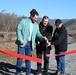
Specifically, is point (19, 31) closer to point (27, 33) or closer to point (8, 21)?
point (27, 33)

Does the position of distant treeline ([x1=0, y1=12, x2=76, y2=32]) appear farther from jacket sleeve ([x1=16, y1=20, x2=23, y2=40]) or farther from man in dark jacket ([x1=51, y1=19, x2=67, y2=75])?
jacket sleeve ([x1=16, y1=20, x2=23, y2=40])

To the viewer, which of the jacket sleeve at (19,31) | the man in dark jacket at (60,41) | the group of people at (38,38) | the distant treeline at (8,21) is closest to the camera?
the jacket sleeve at (19,31)

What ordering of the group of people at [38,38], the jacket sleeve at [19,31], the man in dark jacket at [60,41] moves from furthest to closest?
the man in dark jacket at [60,41] < the group of people at [38,38] < the jacket sleeve at [19,31]

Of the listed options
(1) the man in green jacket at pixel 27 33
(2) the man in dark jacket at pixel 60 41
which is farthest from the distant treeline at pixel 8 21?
(1) the man in green jacket at pixel 27 33

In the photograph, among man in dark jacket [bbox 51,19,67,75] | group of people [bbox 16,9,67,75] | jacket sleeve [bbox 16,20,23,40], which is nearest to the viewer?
jacket sleeve [bbox 16,20,23,40]

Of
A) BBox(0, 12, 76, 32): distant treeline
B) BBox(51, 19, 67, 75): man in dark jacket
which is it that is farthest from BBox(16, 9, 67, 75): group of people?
BBox(0, 12, 76, 32): distant treeline

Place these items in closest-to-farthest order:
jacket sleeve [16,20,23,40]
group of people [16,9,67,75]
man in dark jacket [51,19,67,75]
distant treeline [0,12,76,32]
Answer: jacket sleeve [16,20,23,40], group of people [16,9,67,75], man in dark jacket [51,19,67,75], distant treeline [0,12,76,32]

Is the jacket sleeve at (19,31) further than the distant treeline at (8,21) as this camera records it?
No

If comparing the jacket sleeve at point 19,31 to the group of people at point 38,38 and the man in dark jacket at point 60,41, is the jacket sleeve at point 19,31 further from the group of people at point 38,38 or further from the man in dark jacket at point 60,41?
the man in dark jacket at point 60,41

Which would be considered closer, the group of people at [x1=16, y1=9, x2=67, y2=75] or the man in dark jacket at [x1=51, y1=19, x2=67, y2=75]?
the group of people at [x1=16, y1=9, x2=67, y2=75]

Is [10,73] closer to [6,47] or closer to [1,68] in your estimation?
[1,68]

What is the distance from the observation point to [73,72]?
35.7ft

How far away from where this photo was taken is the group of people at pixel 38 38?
885cm

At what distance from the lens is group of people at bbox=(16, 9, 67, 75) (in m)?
8.85
